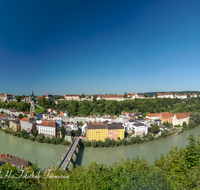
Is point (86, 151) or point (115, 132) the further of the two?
point (115, 132)

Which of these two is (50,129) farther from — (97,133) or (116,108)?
(116,108)

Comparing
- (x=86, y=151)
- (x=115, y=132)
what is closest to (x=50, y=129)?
(x=86, y=151)

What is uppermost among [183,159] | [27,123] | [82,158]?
[183,159]

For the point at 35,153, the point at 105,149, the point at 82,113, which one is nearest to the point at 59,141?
the point at 35,153

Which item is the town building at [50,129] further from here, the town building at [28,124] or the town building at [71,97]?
the town building at [71,97]

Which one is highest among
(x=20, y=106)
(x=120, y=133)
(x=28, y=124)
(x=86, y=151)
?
(x=20, y=106)

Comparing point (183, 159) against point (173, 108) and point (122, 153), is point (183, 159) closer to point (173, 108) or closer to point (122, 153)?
point (122, 153)

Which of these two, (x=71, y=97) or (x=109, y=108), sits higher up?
(x=71, y=97)

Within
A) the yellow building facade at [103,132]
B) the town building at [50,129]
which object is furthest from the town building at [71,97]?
the yellow building facade at [103,132]

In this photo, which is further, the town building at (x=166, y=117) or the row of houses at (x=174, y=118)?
the town building at (x=166, y=117)
